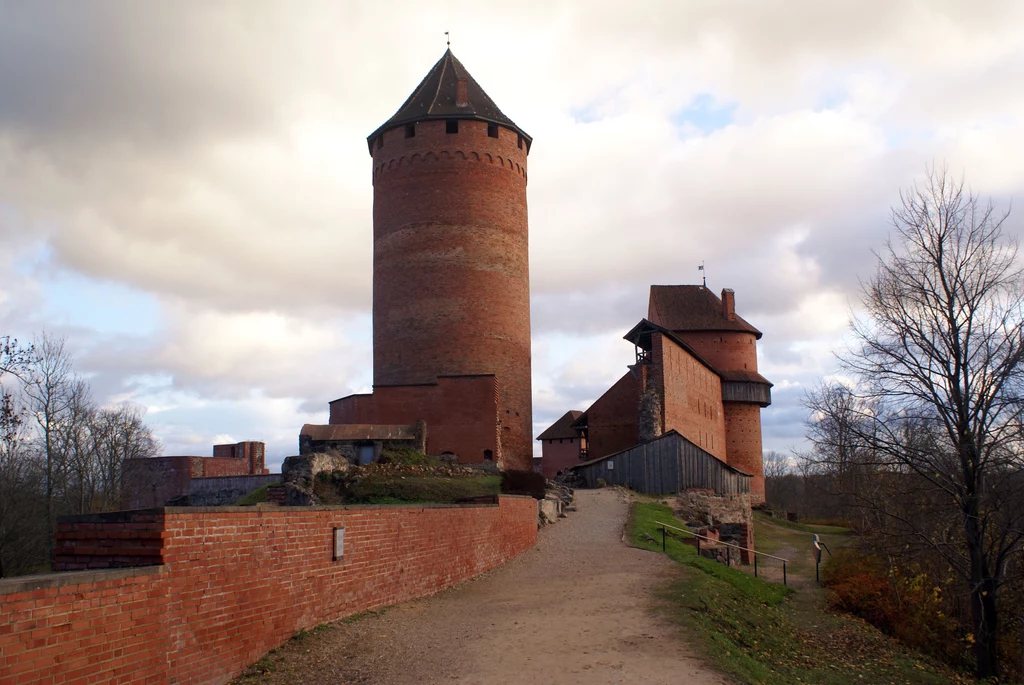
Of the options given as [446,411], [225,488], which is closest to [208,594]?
[446,411]

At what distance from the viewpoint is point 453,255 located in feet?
98.1

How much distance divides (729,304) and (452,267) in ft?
77.4

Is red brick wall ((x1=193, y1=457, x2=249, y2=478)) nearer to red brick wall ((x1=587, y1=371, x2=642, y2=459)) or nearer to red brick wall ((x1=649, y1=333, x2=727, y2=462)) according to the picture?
red brick wall ((x1=587, y1=371, x2=642, y2=459))

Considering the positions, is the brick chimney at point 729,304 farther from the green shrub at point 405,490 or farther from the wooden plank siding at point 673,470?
the green shrub at point 405,490

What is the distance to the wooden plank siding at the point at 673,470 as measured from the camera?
29062mm

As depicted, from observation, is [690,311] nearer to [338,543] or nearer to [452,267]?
[452,267]

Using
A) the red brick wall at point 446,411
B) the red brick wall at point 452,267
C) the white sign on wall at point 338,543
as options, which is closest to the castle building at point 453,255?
the red brick wall at point 452,267

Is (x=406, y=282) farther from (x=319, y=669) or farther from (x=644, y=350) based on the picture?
(x=319, y=669)

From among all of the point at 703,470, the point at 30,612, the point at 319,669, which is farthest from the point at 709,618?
the point at 703,470

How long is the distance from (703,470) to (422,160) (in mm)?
15155

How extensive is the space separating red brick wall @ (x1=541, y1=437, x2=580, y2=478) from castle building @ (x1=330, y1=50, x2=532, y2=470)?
56.2 ft

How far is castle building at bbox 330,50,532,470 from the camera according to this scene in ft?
97.1

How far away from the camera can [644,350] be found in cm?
3631

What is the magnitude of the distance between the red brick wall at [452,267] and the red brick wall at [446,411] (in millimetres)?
1591
